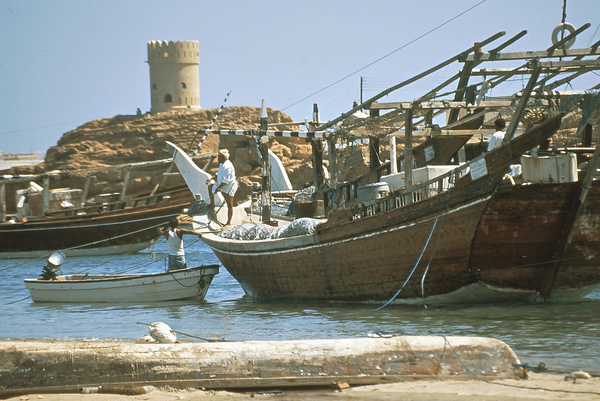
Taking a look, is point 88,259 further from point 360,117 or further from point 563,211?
point 563,211

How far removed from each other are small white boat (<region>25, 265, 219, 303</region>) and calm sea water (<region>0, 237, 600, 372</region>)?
198 millimetres

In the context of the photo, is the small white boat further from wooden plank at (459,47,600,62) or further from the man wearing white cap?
wooden plank at (459,47,600,62)

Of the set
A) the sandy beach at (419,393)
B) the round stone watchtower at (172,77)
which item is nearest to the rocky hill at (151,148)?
the round stone watchtower at (172,77)

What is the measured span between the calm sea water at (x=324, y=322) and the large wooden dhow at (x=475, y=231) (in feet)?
1.10

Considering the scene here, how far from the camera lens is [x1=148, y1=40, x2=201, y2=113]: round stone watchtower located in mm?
59344

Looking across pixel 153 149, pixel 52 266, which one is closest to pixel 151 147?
pixel 153 149

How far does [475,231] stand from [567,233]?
4.12 feet

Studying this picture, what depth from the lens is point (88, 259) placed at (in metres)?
24.1

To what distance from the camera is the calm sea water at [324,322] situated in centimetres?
715

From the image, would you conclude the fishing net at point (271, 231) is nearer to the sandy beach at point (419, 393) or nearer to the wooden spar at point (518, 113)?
the wooden spar at point (518, 113)

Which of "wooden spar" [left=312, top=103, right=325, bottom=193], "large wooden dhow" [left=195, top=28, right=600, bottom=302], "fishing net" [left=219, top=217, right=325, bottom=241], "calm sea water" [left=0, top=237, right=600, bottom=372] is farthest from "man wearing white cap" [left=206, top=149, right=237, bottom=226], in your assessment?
"large wooden dhow" [left=195, top=28, right=600, bottom=302]

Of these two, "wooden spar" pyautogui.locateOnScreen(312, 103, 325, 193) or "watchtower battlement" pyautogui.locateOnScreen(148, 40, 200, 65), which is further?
"watchtower battlement" pyautogui.locateOnScreen(148, 40, 200, 65)

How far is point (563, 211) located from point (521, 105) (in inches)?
60.4

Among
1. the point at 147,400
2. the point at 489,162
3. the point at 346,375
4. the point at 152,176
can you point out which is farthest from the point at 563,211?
the point at 152,176
